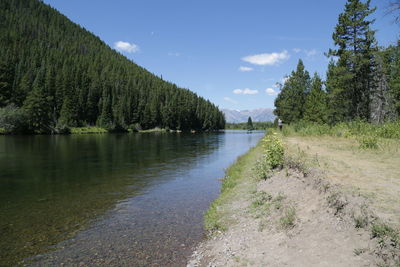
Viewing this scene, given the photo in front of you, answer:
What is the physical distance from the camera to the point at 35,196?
17.1 metres

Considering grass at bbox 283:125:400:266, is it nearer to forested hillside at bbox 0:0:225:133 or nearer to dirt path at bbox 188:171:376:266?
dirt path at bbox 188:171:376:266

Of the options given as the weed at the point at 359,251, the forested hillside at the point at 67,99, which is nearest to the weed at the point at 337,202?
the weed at the point at 359,251

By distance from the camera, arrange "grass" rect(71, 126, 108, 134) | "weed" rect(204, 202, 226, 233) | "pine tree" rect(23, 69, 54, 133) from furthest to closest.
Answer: "grass" rect(71, 126, 108, 134) < "pine tree" rect(23, 69, 54, 133) < "weed" rect(204, 202, 226, 233)

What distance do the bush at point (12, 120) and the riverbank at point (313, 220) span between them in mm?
85536

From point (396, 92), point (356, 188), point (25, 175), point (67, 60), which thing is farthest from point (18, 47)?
point (356, 188)

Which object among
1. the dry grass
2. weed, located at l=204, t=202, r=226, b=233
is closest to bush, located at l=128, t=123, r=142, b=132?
weed, located at l=204, t=202, r=226, b=233

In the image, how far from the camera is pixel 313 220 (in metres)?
8.49

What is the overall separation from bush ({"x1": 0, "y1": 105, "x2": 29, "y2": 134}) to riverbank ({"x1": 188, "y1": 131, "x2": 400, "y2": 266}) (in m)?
85.5

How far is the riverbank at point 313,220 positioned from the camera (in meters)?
6.38

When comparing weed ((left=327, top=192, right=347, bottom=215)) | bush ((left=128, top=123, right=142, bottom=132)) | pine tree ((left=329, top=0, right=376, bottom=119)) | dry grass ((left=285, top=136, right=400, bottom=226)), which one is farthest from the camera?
bush ((left=128, top=123, right=142, bottom=132))

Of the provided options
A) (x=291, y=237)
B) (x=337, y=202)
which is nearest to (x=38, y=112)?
(x=291, y=237)

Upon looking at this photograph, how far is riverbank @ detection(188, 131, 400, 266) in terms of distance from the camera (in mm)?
6379

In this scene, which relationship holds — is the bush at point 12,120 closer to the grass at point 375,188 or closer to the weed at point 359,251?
the grass at point 375,188

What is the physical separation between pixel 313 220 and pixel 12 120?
9187 centimetres
